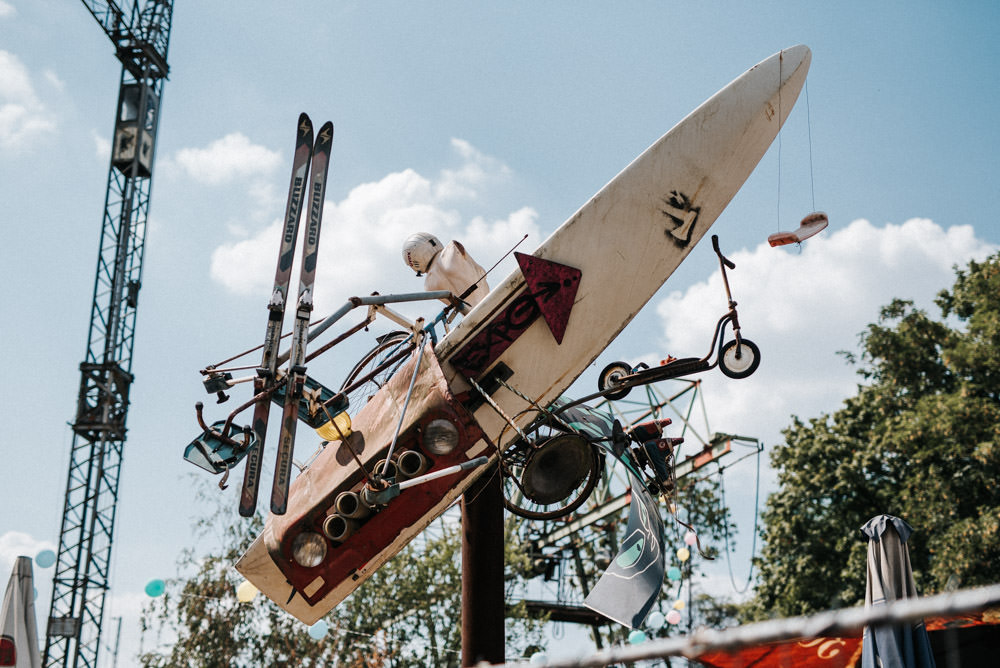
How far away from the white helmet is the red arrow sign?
1.41 m

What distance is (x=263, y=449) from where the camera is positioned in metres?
6.83

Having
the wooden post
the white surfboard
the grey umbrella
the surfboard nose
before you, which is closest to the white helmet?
the white surfboard

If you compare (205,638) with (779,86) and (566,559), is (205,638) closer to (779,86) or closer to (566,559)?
(566,559)

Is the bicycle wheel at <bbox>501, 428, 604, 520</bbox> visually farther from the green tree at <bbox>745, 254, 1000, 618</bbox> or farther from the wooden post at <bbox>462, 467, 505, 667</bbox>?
the green tree at <bbox>745, 254, 1000, 618</bbox>

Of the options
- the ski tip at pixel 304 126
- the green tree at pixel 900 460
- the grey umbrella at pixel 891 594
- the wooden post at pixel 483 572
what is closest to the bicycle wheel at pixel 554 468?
the wooden post at pixel 483 572

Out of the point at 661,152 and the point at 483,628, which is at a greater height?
the point at 661,152

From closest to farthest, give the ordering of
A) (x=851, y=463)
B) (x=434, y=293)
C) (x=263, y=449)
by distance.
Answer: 1. (x=263, y=449)
2. (x=434, y=293)
3. (x=851, y=463)

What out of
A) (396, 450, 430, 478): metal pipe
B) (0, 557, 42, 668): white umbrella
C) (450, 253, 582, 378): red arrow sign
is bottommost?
(0, 557, 42, 668): white umbrella

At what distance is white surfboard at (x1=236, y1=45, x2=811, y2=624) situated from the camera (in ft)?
25.0

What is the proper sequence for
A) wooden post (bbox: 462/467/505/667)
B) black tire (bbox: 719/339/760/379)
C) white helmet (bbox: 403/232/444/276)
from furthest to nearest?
white helmet (bbox: 403/232/444/276), wooden post (bbox: 462/467/505/667), black tire (bbox: 719/339/760/379)

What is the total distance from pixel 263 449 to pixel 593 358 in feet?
8.96

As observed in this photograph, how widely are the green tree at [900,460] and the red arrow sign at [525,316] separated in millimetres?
14433

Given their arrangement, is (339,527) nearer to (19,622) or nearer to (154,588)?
(19,622)

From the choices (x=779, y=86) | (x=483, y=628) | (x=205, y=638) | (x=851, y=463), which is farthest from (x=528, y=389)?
(x=851, y=463)
